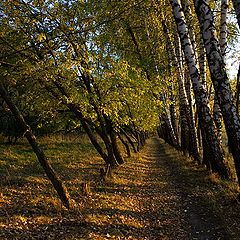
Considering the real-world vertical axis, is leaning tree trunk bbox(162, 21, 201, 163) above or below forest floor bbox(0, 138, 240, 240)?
above

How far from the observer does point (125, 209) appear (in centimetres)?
912

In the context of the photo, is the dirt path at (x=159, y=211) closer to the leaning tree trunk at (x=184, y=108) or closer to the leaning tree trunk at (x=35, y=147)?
the leaning tree trunk at (x=35, y=147)

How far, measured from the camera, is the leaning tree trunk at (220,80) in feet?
25.2

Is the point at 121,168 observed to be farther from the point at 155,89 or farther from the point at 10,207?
the point at 10,207

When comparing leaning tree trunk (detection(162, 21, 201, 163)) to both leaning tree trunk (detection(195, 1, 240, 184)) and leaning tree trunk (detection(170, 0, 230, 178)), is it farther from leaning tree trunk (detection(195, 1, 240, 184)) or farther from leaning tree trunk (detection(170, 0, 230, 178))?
leaning tree trunk (detection(195, 1, 240, 184))

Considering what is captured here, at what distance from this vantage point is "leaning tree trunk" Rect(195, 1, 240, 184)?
25.2 ft

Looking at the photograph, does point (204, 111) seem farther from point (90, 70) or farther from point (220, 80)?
point (90, 70)

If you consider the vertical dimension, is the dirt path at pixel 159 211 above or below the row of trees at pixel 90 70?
below

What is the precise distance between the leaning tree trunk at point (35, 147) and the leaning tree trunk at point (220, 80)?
4.93 metres

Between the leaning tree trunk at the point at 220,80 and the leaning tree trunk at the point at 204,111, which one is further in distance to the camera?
the leaning tree trunk at the point at 204,111

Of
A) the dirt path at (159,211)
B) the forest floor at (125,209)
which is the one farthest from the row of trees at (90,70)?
the dirt path at (159,211)

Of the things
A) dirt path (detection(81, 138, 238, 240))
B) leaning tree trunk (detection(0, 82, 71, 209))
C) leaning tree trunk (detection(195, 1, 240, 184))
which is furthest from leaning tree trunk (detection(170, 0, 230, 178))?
leaning tree trunk (detection(0, 82, 71, 209))

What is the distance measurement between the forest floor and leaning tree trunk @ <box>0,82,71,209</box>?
47 centimetres

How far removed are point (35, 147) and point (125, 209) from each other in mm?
3263
